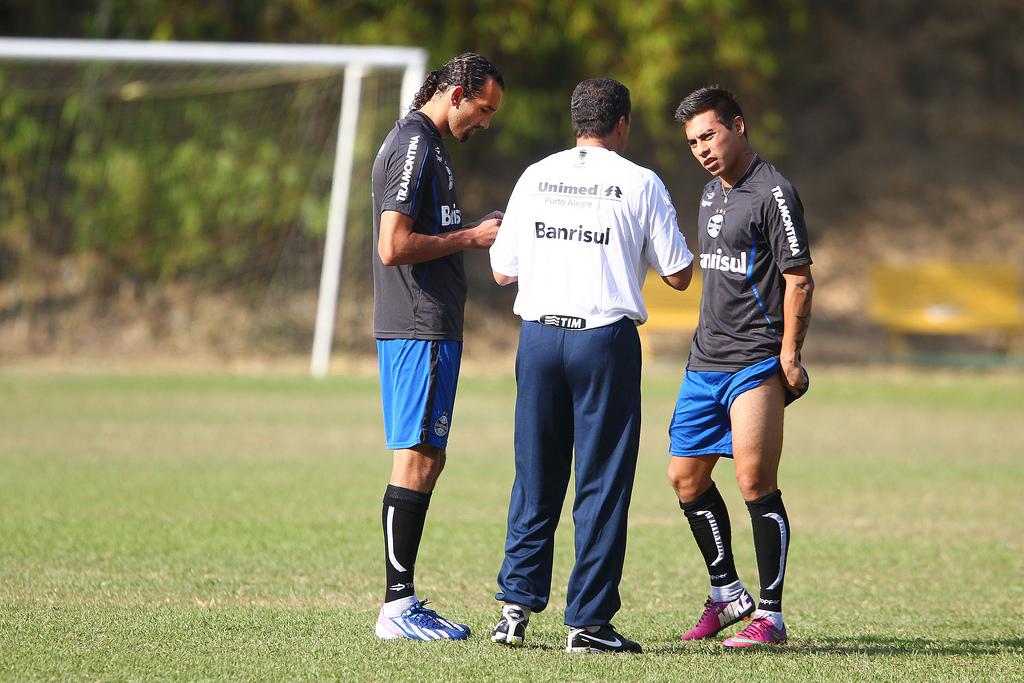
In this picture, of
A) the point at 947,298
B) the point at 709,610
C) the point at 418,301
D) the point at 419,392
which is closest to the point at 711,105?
the point at 418,301

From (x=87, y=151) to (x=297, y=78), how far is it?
395cm

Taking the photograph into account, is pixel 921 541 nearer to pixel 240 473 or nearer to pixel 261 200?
pixel 240 473

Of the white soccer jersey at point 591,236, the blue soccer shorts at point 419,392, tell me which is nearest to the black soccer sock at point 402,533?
the blue soccer shorts at point 419,392

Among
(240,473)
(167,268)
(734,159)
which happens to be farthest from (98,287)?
(734,159)

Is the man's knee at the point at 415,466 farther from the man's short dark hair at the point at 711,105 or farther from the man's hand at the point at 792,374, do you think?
the man's short dark hair at the point at 711,105

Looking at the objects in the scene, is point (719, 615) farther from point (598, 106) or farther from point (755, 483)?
→ point (598, 106)

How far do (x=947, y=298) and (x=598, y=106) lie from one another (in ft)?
56.3

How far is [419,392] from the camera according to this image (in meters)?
5.26

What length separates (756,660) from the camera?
198 inches

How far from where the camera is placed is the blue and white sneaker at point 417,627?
5.20 m

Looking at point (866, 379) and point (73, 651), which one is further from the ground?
point (866, 379)

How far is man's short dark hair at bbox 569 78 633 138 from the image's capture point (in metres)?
4.95

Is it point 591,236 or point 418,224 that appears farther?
point 418,224

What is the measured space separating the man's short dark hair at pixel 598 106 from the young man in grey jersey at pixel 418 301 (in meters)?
0.53
